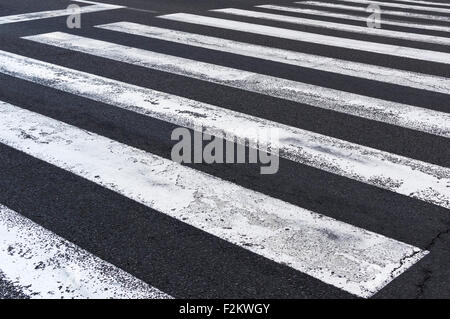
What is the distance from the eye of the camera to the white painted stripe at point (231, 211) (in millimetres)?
3410

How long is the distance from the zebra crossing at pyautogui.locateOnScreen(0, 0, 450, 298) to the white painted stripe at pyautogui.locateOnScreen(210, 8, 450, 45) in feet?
0.27

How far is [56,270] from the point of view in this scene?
3.35 m

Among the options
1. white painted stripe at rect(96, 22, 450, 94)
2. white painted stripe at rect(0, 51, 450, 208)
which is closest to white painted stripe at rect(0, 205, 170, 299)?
white painted stripe at rect(0, 51, 450, 208)

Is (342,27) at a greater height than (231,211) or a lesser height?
greater

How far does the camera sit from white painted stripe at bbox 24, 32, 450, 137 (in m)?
5.66

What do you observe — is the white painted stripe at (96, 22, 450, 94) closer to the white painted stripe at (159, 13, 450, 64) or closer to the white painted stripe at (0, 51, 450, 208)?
the white painted stripe at (159, 13, 450, 64)

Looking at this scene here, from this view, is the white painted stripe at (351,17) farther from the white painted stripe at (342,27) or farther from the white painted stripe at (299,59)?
the white painted stripe at (299,59)

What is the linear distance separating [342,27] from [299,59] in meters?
2.27

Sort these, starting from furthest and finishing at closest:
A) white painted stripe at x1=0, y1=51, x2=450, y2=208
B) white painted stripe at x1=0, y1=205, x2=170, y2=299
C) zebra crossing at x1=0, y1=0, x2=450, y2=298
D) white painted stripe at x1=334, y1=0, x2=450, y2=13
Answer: white painted stripe at x1=334, y1=0, x2=450, y2=13, white painted stripe at x1=0, y1=51, x2=450, y2=208, zebra crossing at x1=0, y1=0, x2=450, y2=298, white painted stripe at x1=0, y1=205, x2=170, y2=299

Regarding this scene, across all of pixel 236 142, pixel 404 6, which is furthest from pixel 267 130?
pixel 404 6

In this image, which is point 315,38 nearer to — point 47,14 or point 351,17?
point 351,17

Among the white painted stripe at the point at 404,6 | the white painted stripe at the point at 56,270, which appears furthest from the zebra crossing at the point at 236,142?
the white painted stripe at the point at 404,6
